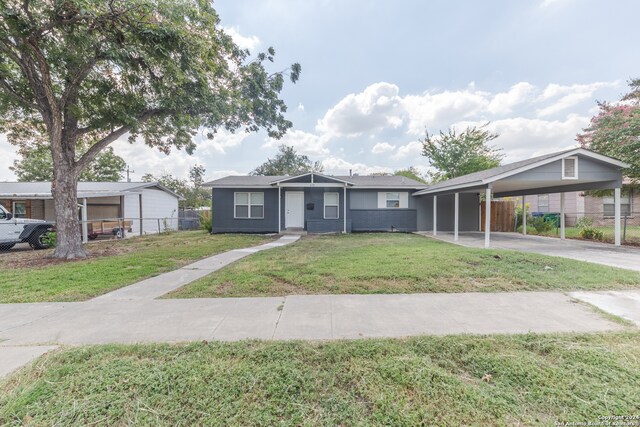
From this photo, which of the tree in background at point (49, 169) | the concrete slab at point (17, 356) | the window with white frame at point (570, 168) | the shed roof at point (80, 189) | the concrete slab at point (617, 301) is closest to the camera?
the concrete slab at point (17, 356)

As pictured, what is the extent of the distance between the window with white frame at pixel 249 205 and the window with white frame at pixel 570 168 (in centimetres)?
1280

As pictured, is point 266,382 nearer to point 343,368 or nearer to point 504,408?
point 343,368

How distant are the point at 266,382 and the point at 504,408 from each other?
177 centimetres

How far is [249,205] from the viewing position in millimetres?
14078

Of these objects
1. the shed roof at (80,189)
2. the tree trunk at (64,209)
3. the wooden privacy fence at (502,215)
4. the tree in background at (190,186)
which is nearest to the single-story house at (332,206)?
the wooden privacy fence at (502,215)

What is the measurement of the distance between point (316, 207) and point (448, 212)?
7589 mm

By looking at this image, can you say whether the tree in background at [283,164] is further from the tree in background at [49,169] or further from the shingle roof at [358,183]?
the shingle roof at [358,183]

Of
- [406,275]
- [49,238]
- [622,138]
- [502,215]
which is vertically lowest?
[406,275]

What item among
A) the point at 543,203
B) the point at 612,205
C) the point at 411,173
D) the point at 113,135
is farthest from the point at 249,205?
the point at 411,173

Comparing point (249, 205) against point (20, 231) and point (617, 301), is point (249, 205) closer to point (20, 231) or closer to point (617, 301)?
point (20, 231)

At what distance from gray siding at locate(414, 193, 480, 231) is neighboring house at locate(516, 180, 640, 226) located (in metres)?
5.17

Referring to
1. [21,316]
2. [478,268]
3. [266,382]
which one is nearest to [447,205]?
[478,268]

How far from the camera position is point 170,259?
7188 millimetres

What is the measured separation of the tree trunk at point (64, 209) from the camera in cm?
757
